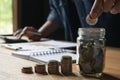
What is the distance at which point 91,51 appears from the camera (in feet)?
2.74

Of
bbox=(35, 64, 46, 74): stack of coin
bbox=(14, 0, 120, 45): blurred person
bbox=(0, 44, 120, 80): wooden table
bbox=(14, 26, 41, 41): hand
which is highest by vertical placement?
bbox=(14, 0, 120, 45): blurred person

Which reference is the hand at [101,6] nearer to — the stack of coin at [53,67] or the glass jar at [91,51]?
the glass jar at [91,51]

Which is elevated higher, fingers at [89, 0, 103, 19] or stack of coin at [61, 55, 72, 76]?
fingers at [89, 0, 103, 19]

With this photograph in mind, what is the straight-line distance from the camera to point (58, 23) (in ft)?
7.52

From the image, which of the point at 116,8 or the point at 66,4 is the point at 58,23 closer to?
the point at 66,4

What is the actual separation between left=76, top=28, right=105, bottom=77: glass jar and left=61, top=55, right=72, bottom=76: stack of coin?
0.03 m

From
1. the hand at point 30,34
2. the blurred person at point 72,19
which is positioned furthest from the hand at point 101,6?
the hand at point 30,34

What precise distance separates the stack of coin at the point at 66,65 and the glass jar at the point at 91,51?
3 centimetres

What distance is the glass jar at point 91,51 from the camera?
2.74ft

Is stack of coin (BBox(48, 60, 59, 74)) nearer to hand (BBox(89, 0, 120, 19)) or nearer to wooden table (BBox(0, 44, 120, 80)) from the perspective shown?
wooden table (BBox(0, 44, 120, 80))

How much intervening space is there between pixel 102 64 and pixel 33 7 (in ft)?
7.13

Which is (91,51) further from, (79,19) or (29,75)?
(79,19)

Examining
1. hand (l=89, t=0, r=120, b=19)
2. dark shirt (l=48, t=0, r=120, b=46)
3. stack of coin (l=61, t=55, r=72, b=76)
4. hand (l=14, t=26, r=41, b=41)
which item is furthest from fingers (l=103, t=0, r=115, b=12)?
hand (l=14, t=26, r=41, b=41)

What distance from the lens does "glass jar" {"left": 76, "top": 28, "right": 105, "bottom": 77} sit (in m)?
0.84
